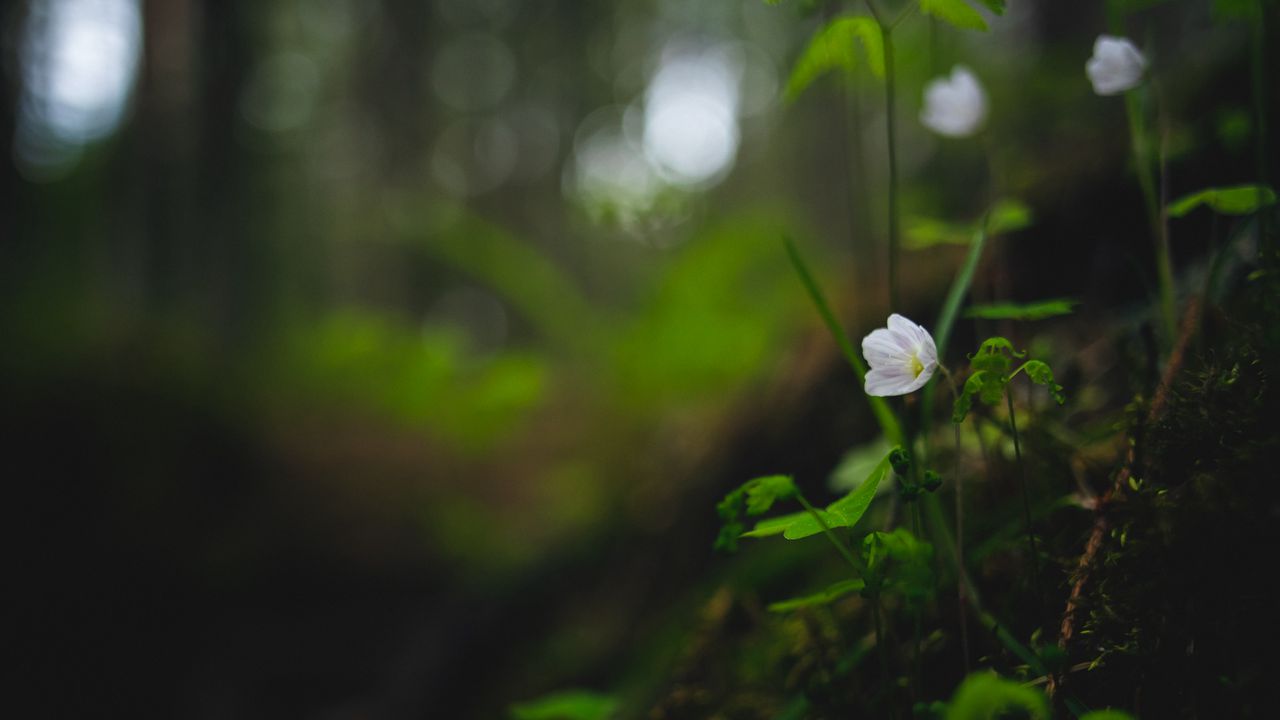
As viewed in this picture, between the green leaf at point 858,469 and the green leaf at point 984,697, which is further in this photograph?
the green leaf at point 858,469

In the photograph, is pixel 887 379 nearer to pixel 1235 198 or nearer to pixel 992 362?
pixel 992 362

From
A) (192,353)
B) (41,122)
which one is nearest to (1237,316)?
(192,353)

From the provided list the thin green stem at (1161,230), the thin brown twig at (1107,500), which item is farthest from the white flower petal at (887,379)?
the thin green stem at (1161,230)

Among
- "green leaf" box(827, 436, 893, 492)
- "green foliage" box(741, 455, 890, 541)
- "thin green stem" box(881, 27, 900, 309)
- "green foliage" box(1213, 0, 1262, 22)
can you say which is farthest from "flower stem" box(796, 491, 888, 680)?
"green foliage" box(1213, 0, 1262, 22)

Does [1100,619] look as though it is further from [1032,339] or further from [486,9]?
[486,9]

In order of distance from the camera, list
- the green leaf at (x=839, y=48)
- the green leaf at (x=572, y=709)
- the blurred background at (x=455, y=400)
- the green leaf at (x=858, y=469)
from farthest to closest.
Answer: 1. the blurred background at (x=455, y=400)
2. the green leaf at (x=858, y=469)
3. the green leaf at (x=572, y=709)
4. the green leaf at (x=839, y=48)

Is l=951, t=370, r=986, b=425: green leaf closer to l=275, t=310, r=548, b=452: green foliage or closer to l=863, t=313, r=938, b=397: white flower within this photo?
l=863, t=313, r=938, b=397: white flower

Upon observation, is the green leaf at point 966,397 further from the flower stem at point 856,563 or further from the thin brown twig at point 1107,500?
the thin brown twig at point 1107,500
